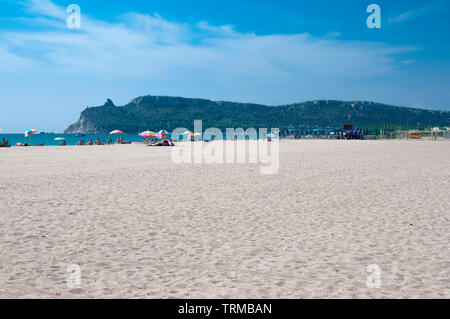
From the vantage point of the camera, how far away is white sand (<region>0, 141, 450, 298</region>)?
3320 mm

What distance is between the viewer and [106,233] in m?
5.14

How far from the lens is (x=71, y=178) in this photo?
436 inches

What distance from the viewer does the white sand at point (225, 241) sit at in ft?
10.9

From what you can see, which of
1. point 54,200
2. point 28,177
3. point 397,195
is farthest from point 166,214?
point 28,177

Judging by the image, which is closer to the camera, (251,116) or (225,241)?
(225,241)

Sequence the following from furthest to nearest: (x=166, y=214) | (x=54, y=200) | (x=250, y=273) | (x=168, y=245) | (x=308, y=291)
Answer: (x=54, y=200) < (x=166, y=214) < (x=168, y=245) < (x=250, y=273) < (x=308, y=291)

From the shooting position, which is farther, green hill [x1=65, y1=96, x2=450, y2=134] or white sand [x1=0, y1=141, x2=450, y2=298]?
green hill [x1=65, y1=96, x2=450, y2=134]

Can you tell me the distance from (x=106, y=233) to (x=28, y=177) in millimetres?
7667

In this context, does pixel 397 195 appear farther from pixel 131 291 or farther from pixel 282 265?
pixel 131 291

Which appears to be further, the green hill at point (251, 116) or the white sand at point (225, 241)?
the green hill at point (251, 116)

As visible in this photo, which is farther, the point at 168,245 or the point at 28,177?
the point at 28,177

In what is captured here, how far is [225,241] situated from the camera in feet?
15.6
